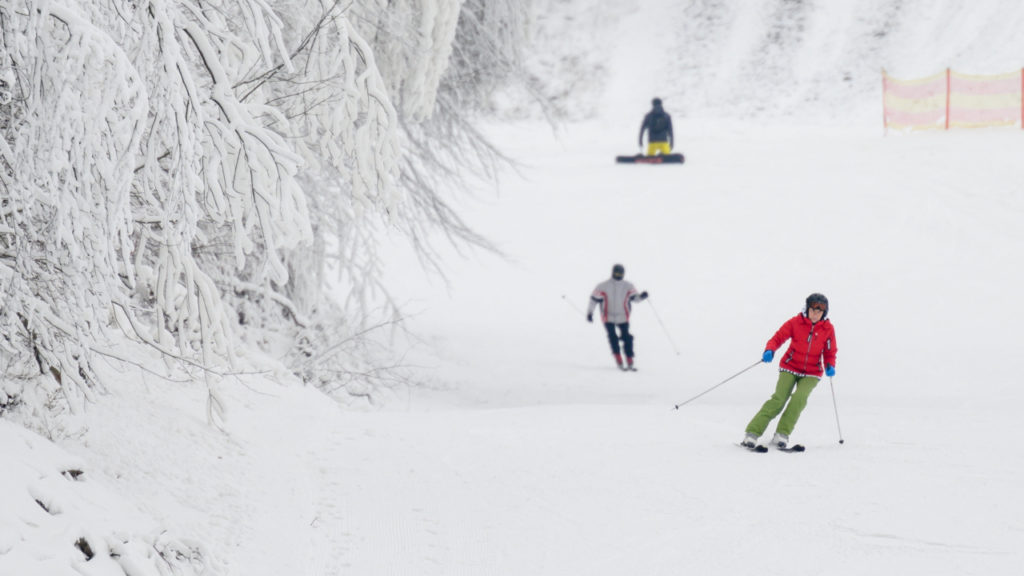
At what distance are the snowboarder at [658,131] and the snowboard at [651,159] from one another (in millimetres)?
158

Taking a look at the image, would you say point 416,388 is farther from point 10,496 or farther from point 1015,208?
point 1015,208

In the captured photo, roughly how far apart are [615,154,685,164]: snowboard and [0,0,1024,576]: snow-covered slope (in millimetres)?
244

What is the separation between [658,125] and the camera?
2211 centimetres

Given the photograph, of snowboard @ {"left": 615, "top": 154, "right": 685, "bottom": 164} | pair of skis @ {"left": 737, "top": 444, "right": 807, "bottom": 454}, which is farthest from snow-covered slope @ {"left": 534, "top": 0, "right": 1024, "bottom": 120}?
pair of skis @ {"left": 737, "top": 444, "right": 807, "bottom": 454}

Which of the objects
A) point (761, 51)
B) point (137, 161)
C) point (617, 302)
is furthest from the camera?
point (761, 51)

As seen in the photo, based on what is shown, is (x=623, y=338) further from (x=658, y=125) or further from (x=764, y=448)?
(x=658, y=125)

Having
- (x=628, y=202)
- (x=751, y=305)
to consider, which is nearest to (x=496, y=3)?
(x=751, y=305)

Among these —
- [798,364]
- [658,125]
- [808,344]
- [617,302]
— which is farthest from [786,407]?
[658,125]

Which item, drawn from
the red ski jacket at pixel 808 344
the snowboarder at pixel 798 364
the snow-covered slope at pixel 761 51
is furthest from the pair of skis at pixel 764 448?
the snow-covered slope at pixel 761 51

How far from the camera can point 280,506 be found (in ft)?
17.5

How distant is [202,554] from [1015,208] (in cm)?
1579

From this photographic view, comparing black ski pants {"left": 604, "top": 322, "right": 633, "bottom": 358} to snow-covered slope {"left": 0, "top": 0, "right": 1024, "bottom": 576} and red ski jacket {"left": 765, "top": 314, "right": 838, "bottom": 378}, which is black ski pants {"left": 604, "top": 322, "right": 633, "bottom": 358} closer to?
snow-covered slope {"left": 0, "top": 0, "right": 1024, "bottom": 576}

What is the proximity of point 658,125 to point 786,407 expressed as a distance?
15.5 meters

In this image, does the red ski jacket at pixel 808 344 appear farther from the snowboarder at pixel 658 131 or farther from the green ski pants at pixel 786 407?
the snowboarder at pixel 658 131
